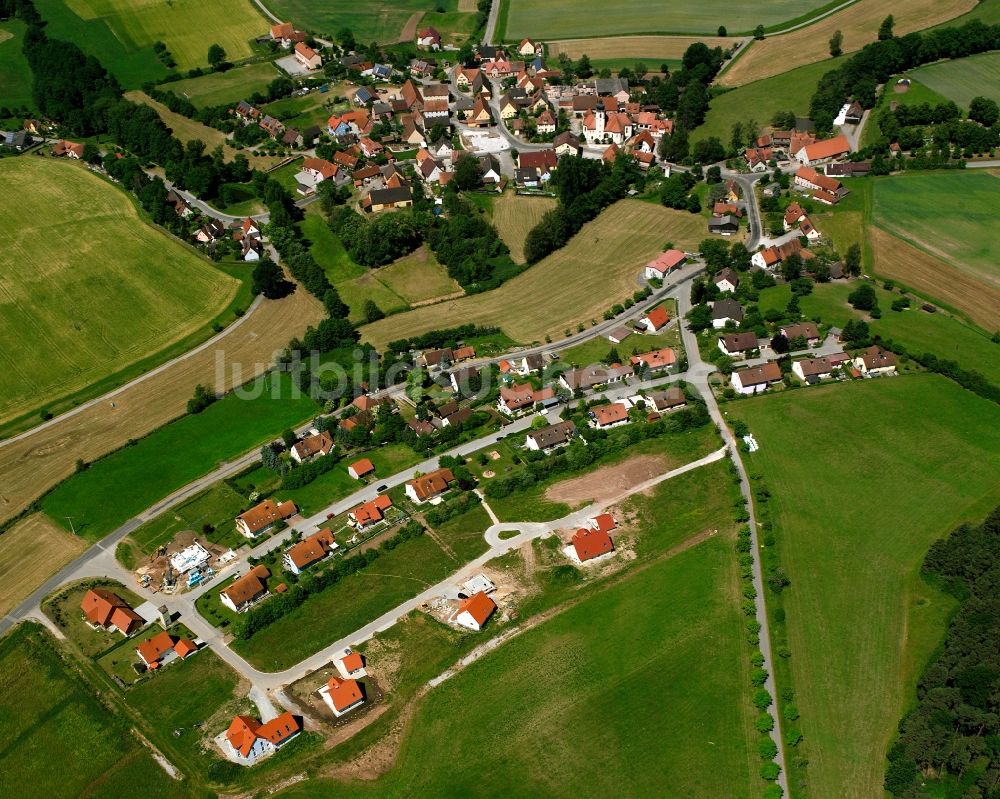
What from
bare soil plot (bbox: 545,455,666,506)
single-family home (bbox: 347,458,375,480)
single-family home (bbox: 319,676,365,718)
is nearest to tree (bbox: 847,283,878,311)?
bare soil plot (bbox: 545,455,666,506)

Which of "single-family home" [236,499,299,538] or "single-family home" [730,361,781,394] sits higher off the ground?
"single-family home" [730,361,781,394]

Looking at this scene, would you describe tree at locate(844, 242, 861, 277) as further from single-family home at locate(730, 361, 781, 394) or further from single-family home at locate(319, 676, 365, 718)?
single-family home at locate(319, 676, 365, 718)

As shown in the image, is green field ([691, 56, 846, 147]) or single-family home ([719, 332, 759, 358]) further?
green field ([691, 56, 846, 147])

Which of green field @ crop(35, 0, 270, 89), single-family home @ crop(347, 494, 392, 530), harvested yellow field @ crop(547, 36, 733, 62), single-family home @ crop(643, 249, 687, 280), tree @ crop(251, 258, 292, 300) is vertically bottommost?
single-family home @ crop(347, 494, 392, 530)

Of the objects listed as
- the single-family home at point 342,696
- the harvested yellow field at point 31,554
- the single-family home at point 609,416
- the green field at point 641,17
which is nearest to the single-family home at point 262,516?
the harvested yellow field at point 31,554

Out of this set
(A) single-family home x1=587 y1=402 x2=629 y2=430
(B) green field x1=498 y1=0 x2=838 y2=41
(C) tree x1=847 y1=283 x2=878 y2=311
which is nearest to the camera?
(A) single-family home x1=587 y1=402 x2=629 y2=430

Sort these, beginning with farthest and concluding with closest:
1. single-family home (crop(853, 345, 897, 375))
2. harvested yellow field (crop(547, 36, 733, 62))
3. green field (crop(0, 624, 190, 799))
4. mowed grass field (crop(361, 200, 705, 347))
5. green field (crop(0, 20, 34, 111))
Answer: harvested yellow field (crop(547, 36, 733, 62)) < green field (crop(0, 20, 34, 111)) < mowed grass field (crop(361, 200, 705, 347)) < single-family home (crop(853, 345, 897, 375)) < green field (crop(0, 624, 190, 799))

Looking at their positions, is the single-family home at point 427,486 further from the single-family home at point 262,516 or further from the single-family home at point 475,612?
the single-family home at point 475,612
